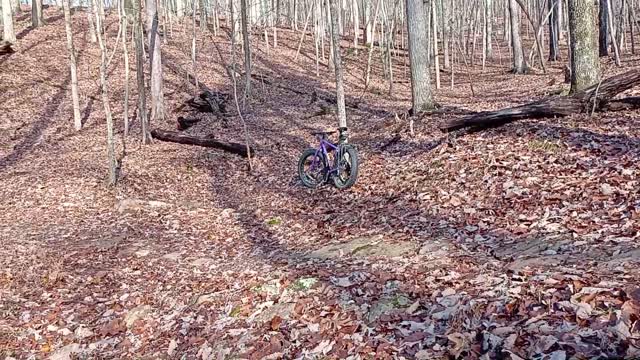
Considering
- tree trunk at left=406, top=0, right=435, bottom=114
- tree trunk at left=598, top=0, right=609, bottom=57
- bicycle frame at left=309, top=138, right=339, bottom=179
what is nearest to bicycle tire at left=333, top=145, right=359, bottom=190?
bicycle frame at left=309, top=138, right=339, bottom=179

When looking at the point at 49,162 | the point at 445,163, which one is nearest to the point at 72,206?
the point at 49,162

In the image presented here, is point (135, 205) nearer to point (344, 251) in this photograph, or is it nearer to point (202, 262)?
point (202, 262)

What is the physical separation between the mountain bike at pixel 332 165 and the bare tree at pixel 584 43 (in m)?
4.52

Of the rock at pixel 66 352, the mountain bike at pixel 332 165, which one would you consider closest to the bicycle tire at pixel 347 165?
the mountain bike at pixel 332 165

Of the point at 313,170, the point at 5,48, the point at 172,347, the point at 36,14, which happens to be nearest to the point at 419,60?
the point at 313,170

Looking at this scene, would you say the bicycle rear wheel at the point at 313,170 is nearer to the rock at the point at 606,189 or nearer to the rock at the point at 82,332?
the rock at the point at 606,189

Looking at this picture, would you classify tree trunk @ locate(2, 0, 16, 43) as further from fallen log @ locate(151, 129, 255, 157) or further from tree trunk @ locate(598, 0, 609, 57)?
tree trunk @ locate(598, 0, 609, 57)

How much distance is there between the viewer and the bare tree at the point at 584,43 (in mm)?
9461

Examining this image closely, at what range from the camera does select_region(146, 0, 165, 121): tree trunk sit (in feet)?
51.1

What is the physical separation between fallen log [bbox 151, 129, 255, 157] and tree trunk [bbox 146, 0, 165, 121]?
1843 mm

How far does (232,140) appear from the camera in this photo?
1430 cm

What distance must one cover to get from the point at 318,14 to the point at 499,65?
11.9 meters

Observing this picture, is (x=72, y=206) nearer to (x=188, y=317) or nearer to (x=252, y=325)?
(x=188, y=317)

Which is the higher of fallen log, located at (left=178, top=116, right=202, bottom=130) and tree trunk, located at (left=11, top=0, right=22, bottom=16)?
tree trunk, located at (left=11, top=0, right=22, bottom=16)
